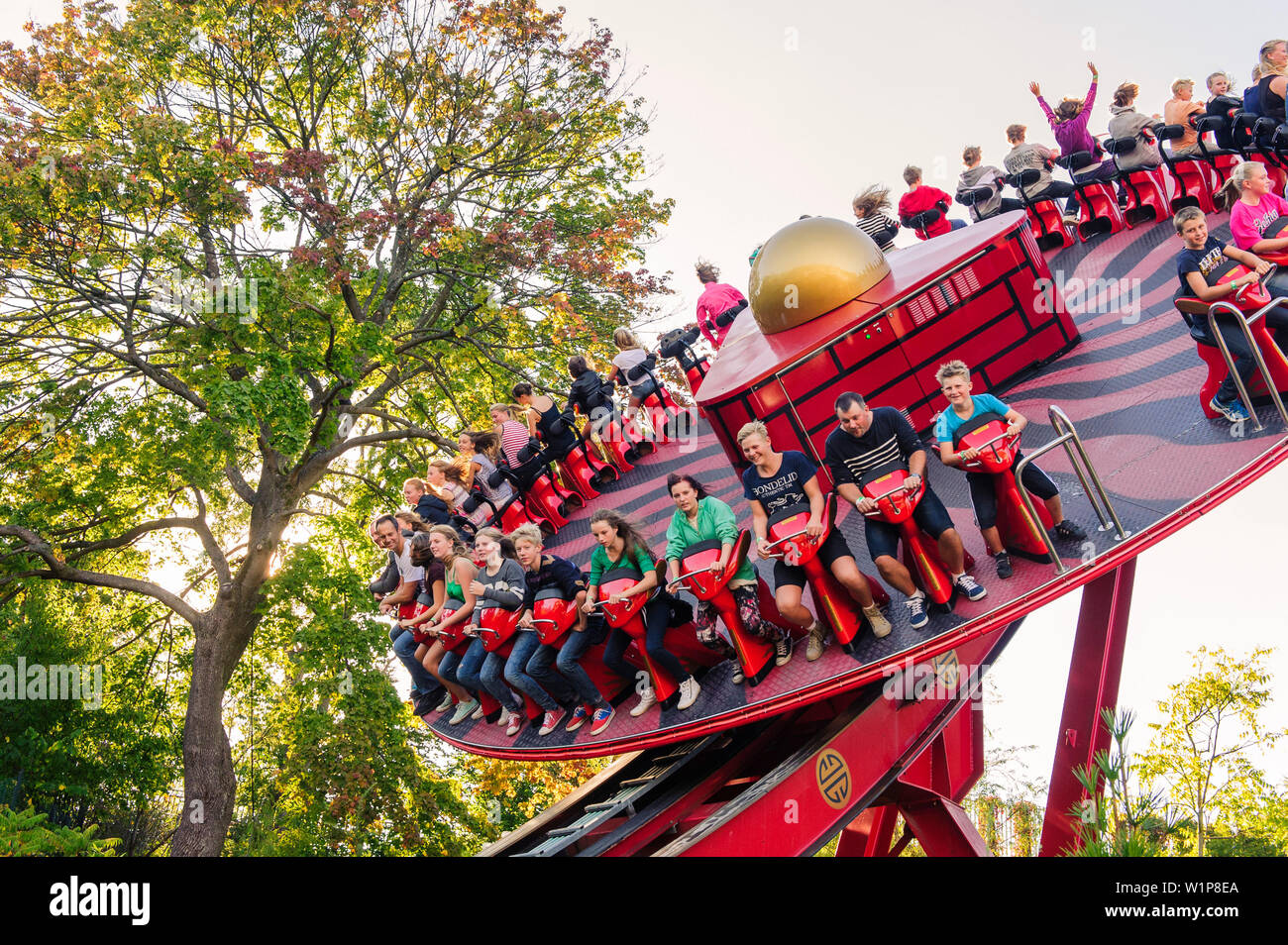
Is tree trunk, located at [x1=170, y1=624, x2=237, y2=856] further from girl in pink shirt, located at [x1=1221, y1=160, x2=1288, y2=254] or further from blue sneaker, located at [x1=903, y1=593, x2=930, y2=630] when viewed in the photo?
girl in pink shirt, located at [x1=1221, y1=160, x2=1288, y2=254]

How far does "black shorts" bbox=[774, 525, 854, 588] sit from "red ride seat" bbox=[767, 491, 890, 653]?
0.03m

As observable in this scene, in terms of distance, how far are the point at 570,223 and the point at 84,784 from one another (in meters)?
16.3

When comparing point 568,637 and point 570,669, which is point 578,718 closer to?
point 570,669

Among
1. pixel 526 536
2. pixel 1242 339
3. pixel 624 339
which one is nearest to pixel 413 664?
pixel 526 536

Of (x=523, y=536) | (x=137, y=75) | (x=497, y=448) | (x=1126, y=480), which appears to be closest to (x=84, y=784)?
(x=137, y=75)

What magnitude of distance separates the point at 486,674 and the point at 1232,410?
540 cm

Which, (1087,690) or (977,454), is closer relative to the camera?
(977,454)

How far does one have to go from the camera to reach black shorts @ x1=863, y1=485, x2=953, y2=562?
5.36m

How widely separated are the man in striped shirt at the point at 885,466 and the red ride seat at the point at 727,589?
2.69 feet

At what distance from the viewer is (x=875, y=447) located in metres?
5.44

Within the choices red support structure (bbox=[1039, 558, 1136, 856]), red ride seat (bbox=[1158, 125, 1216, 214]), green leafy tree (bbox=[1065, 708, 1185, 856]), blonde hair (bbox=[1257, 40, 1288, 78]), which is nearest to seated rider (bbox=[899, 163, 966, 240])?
red ride seat (bbox=[1158, 125, 1216, 214])

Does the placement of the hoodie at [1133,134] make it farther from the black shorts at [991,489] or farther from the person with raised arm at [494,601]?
the person with raised arm at [494,601]
